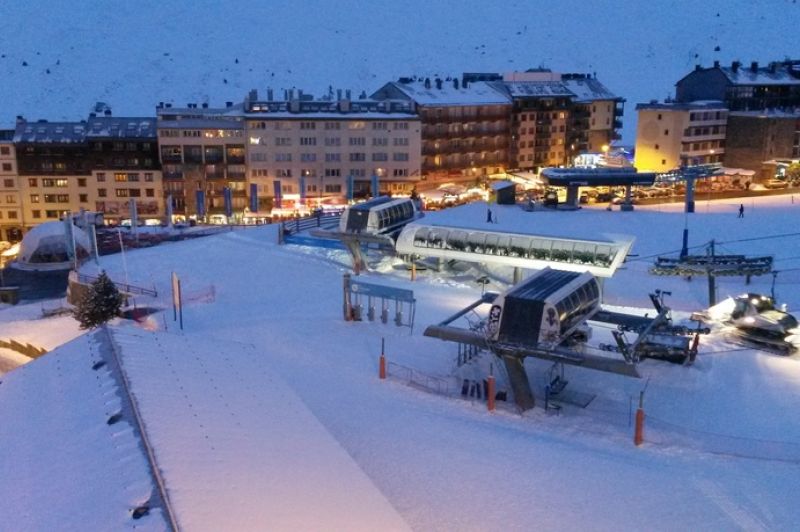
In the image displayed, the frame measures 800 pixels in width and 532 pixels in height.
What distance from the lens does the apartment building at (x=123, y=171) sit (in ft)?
222

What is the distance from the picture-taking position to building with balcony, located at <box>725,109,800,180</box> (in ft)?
223

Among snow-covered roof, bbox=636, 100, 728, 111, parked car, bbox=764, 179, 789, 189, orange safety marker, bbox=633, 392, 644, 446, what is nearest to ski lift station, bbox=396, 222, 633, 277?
orange safety marker, bbox=633, 392, 644, 446

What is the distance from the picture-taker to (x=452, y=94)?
7619 cm

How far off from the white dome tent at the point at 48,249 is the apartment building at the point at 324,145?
75.2 feet

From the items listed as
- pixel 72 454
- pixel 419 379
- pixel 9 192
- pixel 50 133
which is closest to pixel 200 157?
pixel 50 133

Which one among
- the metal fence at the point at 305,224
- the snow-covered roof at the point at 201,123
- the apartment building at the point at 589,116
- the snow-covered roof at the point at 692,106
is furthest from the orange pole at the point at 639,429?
the apartment building at the point at 589,116

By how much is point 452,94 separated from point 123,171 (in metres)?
31.6

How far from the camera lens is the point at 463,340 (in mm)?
19359

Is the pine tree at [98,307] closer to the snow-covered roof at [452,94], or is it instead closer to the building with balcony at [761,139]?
the snow-covered roof at [452,94]

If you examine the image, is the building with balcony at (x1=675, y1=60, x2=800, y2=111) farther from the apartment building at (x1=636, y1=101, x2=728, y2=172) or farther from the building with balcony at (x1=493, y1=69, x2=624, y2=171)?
the building with balcony at (x1=493, y1=69, x2=624, y2=171)

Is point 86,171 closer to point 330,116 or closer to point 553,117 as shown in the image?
point 330,116

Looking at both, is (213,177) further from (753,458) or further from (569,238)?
(753,458)

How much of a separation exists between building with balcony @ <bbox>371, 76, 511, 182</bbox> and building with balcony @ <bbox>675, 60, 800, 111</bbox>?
18398 mm

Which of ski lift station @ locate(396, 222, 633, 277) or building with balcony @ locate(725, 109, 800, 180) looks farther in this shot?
building with balcony @ locate(725, 109, 800, 180)
